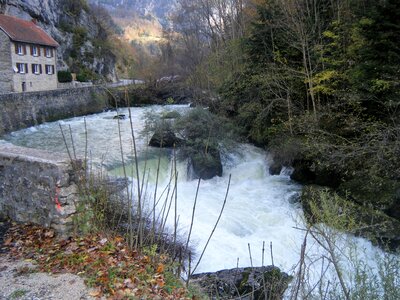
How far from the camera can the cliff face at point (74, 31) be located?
40.9 meters

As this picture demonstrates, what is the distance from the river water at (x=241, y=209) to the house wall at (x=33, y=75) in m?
12.8

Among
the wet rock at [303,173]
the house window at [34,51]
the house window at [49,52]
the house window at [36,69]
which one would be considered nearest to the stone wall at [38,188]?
the wet rock at [303,173]

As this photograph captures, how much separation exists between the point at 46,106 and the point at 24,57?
8.05 meters

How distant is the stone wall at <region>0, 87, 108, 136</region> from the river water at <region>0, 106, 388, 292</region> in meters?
3.29

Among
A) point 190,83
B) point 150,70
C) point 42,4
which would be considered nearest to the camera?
point 190,83

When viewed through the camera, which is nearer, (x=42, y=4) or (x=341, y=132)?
(x=341, y=132)

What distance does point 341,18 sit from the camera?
51.2 feet

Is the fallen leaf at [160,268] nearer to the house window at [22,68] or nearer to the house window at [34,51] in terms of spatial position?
the house window at [22,68]

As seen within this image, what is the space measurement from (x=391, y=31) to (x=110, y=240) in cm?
1051

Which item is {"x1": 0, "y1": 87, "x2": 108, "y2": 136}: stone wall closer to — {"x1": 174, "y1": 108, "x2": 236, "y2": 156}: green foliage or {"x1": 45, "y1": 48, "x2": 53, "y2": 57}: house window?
{"x1": 45, "y1": 48, "x2": 53, "y2": 57}: house window

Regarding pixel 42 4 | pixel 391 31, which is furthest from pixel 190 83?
pixel 42 4

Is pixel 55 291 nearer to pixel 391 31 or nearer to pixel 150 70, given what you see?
pixel 391 31

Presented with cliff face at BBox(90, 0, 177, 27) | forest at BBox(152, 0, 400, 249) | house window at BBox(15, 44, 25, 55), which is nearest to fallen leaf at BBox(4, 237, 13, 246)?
forest at BBox(152, 0, 400, 249)

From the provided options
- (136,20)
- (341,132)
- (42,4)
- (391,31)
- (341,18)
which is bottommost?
(341,132)
